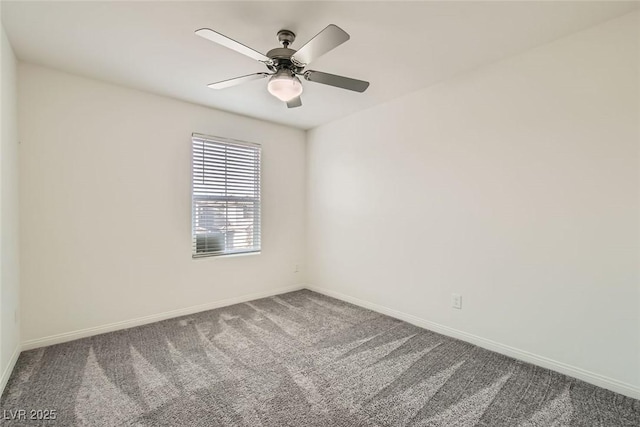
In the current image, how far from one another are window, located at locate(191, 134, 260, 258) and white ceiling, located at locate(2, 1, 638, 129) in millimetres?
883

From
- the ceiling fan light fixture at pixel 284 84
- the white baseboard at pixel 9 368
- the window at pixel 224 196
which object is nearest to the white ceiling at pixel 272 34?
the ceiling fan light fixture at pixel 284 84

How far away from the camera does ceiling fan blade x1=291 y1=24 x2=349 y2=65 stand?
156cm

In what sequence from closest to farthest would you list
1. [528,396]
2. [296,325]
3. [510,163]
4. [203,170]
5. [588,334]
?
1. [528,396]
2. [588,334]
3. [510,163]
4. [296,325]
5. [203,170]

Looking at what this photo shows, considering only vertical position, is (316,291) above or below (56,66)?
below

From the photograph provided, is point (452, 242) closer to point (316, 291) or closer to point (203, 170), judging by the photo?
point (316, 291)

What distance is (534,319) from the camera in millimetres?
2314

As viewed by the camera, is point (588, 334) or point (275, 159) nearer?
point (588, 334)

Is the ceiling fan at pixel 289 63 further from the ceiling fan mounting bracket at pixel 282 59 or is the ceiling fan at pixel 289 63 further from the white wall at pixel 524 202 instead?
the white wall at pixel 524 202

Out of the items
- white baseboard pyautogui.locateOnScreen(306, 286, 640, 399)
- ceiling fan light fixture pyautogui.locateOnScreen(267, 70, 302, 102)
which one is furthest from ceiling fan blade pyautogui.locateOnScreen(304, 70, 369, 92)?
white baseboard pyautogui.locateOnScreen(306, 286, 640, 399)

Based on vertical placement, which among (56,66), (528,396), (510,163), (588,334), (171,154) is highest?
(56,66)

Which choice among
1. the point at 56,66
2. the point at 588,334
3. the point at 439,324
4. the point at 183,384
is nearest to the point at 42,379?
the point at 183,384

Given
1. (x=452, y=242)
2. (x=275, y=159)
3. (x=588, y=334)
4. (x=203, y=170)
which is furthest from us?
(x=275, y=159)

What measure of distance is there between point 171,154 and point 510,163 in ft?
11.0

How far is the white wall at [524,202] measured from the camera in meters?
1.96
